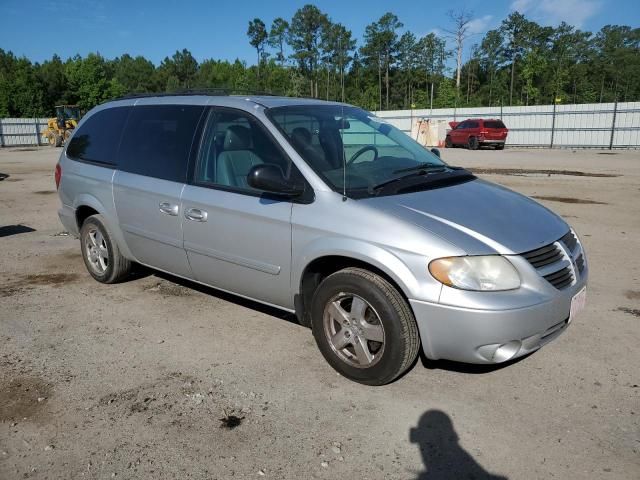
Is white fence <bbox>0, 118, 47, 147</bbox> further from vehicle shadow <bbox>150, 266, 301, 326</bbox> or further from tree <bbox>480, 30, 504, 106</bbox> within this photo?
tree <bbox>480, 30, 504, 106</bbox>

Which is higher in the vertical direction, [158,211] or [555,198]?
[158,211]

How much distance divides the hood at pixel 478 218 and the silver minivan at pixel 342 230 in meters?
0.01

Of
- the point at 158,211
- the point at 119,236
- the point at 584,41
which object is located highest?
the point at 584,41

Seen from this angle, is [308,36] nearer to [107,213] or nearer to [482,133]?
[482,133]

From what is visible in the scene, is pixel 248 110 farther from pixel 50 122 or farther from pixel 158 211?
pixel 50 122

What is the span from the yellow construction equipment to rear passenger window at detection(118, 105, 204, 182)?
34.4m

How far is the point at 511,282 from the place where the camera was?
115 inches

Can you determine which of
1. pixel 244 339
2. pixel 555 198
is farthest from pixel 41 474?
pixel 555 198

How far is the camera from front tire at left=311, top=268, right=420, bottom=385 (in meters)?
3.06

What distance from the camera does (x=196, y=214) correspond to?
4.04m

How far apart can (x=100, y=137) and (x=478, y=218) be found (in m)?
3.80

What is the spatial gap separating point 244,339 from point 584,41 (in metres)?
79.2

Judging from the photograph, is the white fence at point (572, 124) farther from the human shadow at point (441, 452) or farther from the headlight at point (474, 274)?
the human shadow at point (441, 452)

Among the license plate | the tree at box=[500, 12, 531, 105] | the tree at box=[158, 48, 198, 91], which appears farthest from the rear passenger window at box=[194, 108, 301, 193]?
the tree at box=[158, 48, 198, 91]
